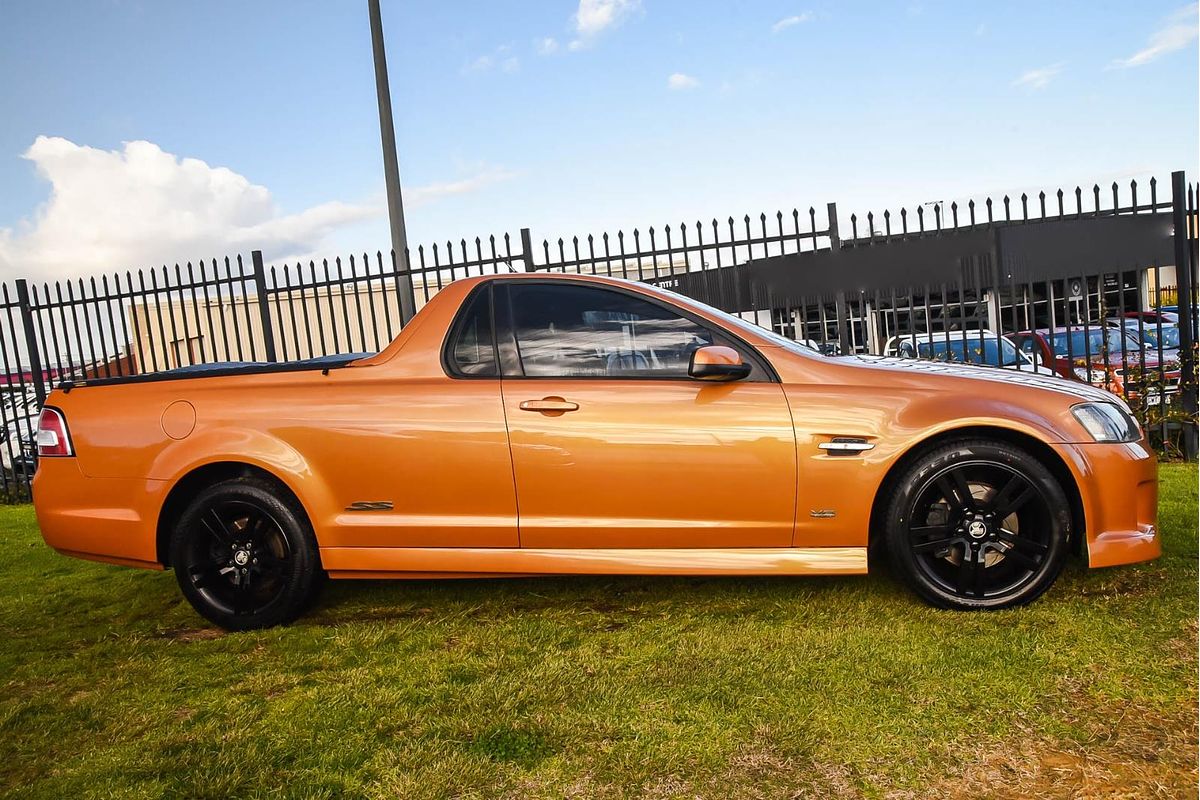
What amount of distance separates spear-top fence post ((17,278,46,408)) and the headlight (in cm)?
1022

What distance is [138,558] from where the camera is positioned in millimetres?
3938

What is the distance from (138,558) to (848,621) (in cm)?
315

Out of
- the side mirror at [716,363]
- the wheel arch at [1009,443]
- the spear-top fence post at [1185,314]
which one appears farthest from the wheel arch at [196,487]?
the spear-top fence post at [1185,314]

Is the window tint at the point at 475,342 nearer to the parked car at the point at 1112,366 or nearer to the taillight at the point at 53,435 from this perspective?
the taillight at the point at 53,435

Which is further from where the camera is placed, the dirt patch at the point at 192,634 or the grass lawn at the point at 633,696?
the dirt patch at the point at 192,634

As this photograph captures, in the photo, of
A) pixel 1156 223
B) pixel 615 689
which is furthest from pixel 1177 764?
pixel 1156 223

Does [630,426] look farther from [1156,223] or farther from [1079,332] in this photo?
[1079,332]

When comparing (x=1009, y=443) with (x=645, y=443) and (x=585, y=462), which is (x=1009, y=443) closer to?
(x=645, y=443)

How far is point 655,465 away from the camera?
3555mm

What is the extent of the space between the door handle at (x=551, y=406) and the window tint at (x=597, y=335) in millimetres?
138

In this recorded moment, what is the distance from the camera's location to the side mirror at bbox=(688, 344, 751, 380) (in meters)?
3.47

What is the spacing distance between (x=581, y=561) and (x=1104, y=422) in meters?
2.22

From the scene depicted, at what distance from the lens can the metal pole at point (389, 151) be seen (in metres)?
8.98

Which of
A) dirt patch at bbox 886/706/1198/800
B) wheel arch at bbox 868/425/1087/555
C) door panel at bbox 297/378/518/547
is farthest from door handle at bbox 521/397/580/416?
dirt patch at bbox 886/706/1198/800
